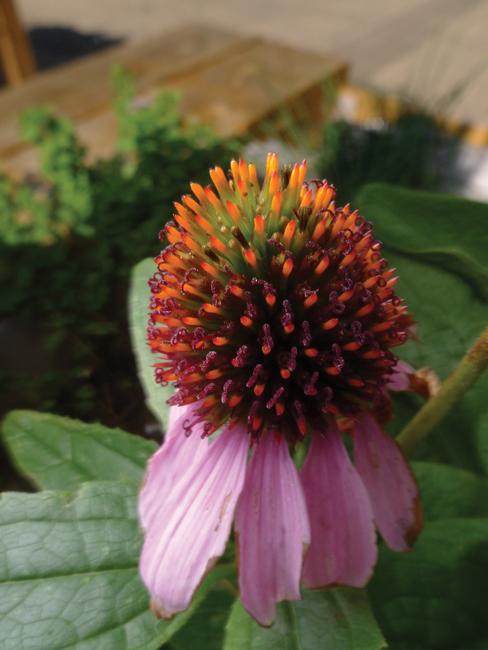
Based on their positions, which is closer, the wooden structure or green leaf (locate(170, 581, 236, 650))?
green leaf (locate(170, 581, 236, 650))

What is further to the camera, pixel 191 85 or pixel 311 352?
pixel 191 85

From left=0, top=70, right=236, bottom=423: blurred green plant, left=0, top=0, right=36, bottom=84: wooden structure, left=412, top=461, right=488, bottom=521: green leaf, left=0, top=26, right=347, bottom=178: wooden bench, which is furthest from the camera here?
left=0, top=0, right=36, bottom=84: wooden structure

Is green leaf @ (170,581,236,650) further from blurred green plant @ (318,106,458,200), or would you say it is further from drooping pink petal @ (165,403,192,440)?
blurred green plant @ (318,106,458,200)

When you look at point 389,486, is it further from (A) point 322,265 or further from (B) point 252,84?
(B) point 252,84

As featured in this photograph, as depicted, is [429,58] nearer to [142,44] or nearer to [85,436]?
[142,44]

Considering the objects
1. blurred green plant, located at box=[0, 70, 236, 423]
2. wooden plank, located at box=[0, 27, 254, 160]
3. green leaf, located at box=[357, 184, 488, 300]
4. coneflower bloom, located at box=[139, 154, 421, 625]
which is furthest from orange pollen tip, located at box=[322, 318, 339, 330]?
wooden plank, located at box=[0, 27, 254, 160]

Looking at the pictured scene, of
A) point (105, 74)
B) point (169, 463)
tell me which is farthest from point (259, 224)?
point (105, 74)

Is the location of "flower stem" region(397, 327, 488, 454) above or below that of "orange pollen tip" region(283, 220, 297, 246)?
below

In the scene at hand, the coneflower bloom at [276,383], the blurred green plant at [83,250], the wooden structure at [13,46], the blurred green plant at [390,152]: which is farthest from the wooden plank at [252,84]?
the coneflower bloom at [276,383]
